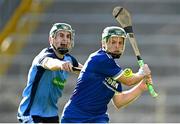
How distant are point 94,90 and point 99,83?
2.7 inches

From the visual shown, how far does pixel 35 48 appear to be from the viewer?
13.3m

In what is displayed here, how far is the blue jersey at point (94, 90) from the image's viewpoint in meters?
6.86

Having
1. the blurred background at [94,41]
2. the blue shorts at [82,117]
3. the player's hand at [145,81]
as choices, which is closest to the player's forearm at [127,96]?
the player's hand at [145,81]

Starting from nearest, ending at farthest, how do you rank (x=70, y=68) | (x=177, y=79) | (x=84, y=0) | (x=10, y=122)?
(x=70, y=68)
(x=10, y=122)
(x=177, y=79)
(x=84, y=0)

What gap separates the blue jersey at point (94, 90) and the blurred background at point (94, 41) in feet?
16.2

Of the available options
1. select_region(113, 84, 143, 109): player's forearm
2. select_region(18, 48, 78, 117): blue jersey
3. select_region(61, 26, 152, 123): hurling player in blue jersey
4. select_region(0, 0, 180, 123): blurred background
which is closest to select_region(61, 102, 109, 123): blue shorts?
select_region(61, 26, 152, 123): hurling player in blue jersey

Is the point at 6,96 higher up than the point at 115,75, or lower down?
lower down

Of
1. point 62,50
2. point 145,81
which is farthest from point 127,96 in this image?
point 62,50

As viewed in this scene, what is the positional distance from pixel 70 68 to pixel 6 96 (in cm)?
611

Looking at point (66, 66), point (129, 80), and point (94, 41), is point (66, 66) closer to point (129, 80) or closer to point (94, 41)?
point (129, 80)

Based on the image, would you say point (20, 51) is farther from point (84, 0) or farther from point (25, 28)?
point (84, 0)

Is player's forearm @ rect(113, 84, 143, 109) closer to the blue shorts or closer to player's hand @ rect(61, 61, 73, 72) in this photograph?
the blue shorts

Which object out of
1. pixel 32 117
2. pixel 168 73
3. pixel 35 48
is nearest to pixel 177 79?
pixel 168 73

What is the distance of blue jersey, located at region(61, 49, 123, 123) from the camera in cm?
686
